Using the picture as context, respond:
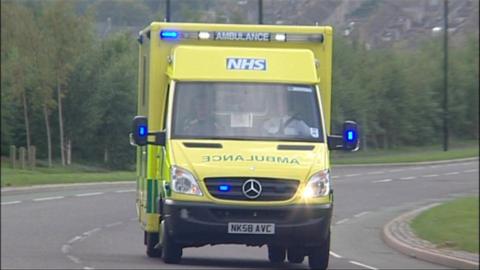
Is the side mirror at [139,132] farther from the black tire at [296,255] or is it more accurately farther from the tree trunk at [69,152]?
the tree trunk at [69,152]

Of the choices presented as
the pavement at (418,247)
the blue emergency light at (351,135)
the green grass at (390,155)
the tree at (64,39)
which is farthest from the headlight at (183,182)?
the pavement at (418,247)

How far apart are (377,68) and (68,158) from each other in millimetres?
2061

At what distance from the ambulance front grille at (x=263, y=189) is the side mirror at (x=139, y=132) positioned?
56 centimetres

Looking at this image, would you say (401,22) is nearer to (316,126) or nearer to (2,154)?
(316,126)

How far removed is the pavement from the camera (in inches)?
819

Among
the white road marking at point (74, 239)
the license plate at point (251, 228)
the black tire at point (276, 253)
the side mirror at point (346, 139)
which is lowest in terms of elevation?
the white road marking at point (74, 239)

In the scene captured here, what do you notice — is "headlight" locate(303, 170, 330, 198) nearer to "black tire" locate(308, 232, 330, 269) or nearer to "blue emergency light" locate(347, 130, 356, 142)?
"black tire" locate(308, 232, 330, 269)

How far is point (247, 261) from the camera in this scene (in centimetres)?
1994

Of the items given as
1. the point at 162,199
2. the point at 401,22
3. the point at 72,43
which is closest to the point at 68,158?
the point at 72,43

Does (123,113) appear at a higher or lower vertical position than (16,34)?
lower

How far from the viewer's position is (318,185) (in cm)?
526

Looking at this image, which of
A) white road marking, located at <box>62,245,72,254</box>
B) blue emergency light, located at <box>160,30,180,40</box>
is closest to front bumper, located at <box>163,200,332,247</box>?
blue emergency light, located at <box>160,30,180,40</box>

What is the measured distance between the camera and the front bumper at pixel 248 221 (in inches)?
201

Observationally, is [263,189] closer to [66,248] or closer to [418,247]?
[418,247]
